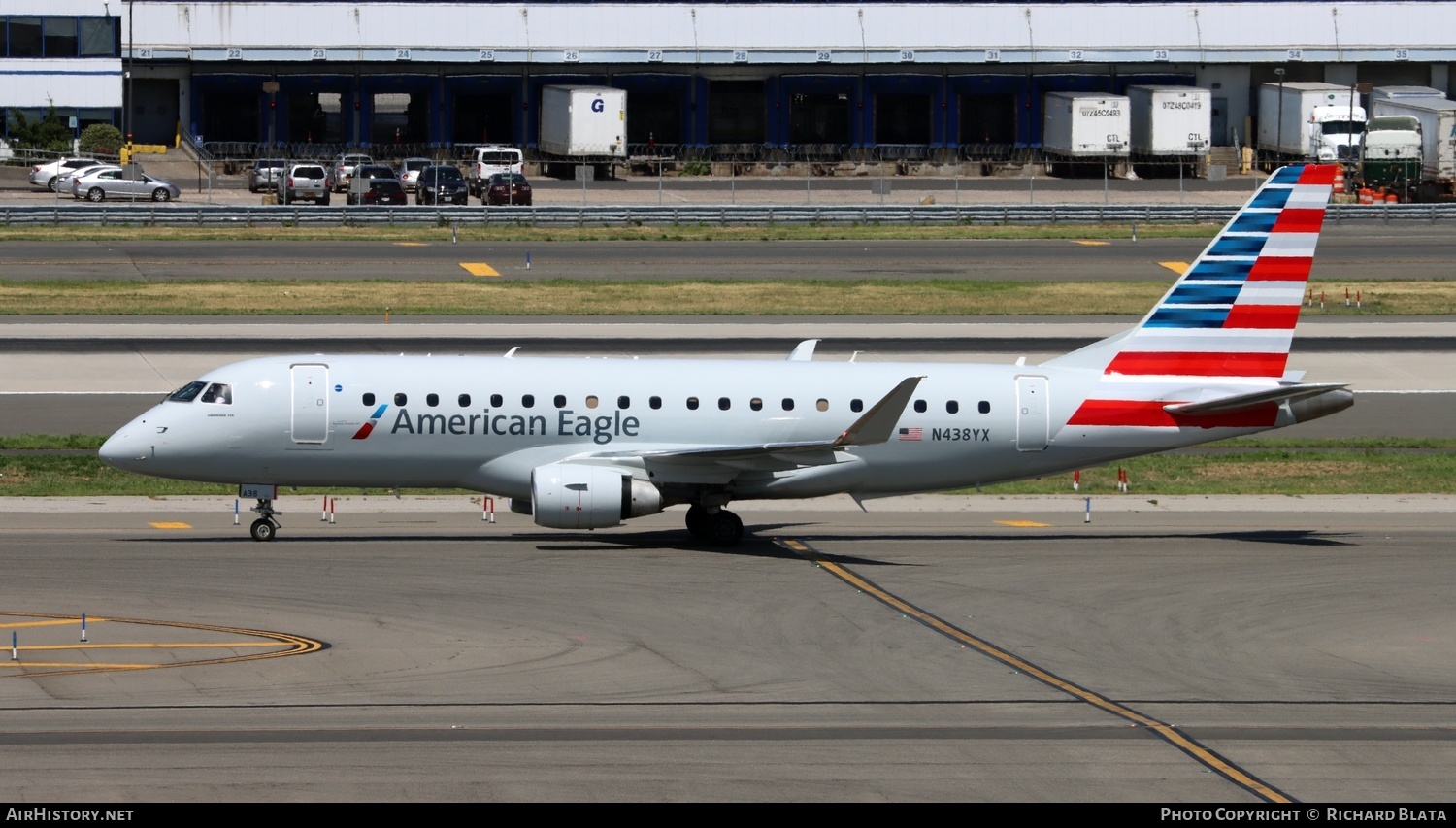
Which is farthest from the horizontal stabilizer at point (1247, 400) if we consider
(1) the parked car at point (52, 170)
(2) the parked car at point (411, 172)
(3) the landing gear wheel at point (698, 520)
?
(1) the parked car at point (52, 170)

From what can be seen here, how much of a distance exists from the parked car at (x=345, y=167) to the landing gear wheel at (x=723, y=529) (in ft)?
225

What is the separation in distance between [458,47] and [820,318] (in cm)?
5397

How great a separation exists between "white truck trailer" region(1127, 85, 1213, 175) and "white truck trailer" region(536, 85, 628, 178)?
1239 inches

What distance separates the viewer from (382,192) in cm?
9500

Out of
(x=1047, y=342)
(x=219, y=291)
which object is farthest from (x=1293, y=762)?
(x=219, y=291)

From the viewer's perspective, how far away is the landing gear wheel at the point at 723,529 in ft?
110

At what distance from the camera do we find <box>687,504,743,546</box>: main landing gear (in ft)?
110

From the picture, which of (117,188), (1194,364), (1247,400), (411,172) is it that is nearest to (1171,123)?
(411,172)

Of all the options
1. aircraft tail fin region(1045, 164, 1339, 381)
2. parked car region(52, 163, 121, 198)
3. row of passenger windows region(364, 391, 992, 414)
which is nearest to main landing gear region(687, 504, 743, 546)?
row of passenger windows region(364, 391, 992, 414)

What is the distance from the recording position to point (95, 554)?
31.1 metres

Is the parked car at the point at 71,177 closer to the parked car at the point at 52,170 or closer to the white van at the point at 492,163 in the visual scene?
the parked car at the point at 52,170

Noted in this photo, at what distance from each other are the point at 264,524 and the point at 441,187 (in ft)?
211

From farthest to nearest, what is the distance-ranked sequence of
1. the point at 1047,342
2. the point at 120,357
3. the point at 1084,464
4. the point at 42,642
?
the point at 1047,342
the point at 120,357
the point at 1084,464
the point at 42,642
